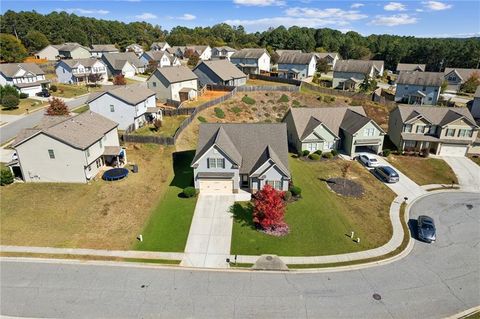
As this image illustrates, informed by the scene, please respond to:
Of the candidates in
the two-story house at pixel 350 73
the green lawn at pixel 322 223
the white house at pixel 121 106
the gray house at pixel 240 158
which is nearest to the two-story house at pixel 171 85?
the white house at pixel 121 106

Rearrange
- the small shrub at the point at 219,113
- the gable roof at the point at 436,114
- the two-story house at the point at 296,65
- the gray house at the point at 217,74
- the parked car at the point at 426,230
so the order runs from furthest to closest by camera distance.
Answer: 1. the two-story house at the point at 296,65
2. the gray house at the point at 217,74
3. the small shrub at the point at 219,113
4. the gable roof at the point at 436,114
5. the parked car at the point at 426,230

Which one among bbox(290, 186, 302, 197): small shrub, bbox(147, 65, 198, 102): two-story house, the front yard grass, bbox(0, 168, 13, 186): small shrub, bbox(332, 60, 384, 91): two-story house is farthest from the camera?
bbox(332, 60, 384, 91): two-story house

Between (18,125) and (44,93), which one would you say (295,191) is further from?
(44,93)

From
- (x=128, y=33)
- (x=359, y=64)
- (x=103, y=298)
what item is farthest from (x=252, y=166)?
(x=128, y=33)

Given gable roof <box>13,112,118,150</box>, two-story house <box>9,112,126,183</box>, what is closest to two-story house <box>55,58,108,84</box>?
gable roof <box>13,112,118,150</box>

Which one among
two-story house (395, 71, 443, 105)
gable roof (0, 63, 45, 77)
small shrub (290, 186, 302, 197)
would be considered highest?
gable roof (0, 63, 45, 77)

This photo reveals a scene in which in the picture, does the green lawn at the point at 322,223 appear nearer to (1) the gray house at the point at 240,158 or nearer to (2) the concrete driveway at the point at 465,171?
(1) the gray house at the point at 240,158

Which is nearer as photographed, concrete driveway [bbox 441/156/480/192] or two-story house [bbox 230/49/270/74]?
concrete driveway [bbox 441/156/480/192]

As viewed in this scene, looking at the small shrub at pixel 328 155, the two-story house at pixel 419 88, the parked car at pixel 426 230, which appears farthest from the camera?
the two-story house at pixel 419 88

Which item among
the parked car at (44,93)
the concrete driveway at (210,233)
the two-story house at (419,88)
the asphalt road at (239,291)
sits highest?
the two-story house at (419,88)

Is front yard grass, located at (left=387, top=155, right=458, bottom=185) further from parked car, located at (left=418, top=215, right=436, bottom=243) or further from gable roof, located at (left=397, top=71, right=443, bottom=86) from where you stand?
gable roof, located at (left=397, top=71, right=443, bottom=86)
